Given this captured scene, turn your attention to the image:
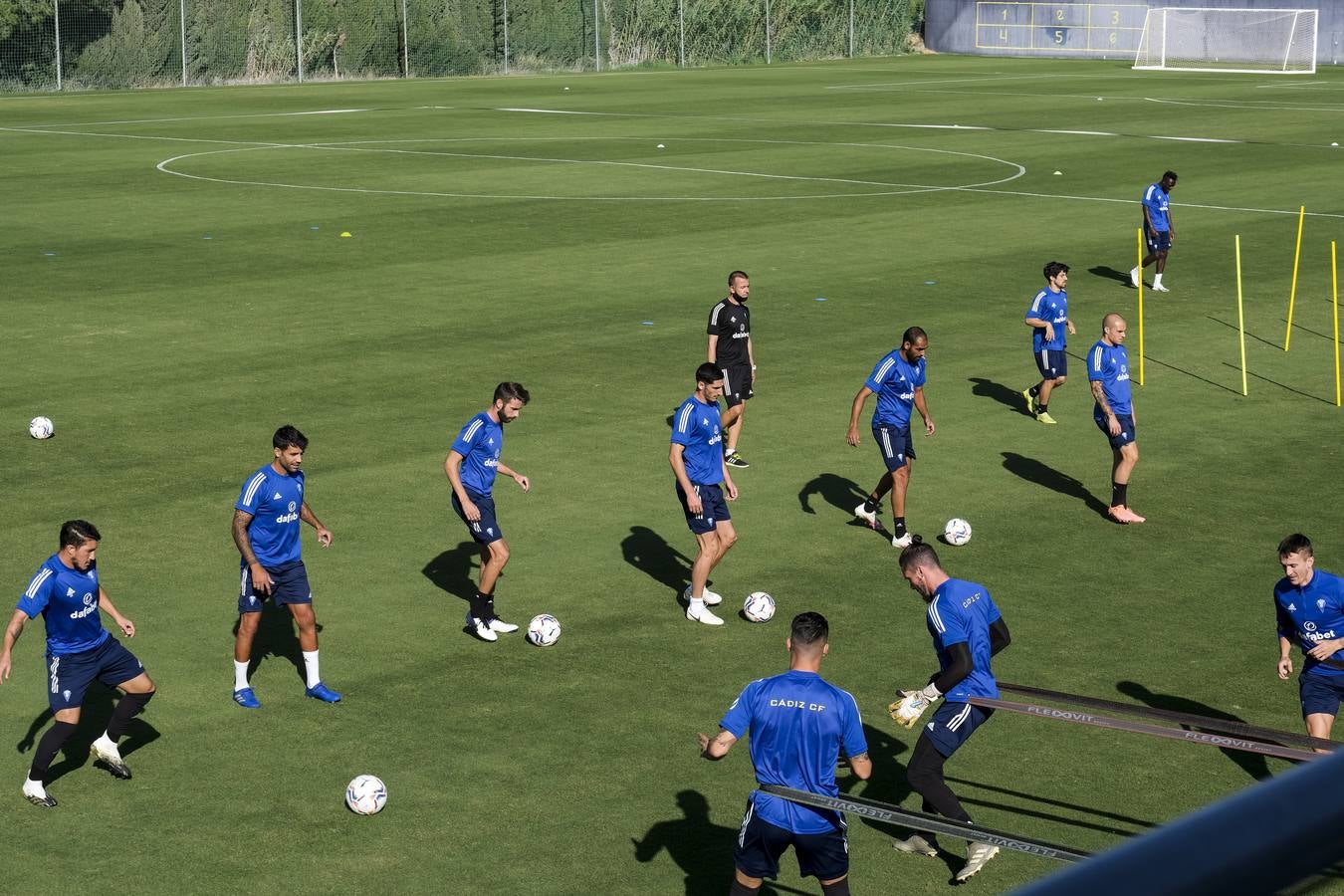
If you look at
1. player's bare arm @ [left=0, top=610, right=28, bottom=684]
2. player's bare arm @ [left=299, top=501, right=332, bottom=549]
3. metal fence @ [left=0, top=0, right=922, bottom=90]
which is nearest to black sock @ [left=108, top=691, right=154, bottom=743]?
player's bare arm @ [left=0, top=610, right=28, bottom=684]

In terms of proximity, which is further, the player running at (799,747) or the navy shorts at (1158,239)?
the navy shorts at (1158,239)

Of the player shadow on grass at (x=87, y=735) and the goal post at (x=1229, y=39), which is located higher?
the goal post at (x=1229, y=39)

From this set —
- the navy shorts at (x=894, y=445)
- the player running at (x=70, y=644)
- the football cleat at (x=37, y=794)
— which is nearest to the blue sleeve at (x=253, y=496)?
the player running at (x=70, y=644)

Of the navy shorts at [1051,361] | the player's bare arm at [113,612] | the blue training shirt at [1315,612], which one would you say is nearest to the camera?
the blue training shirt at [1315,612]

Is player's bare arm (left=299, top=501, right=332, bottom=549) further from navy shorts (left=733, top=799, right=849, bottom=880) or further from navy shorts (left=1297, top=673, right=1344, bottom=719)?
navy shorts (left=1297, top=673, right=1344, bottom=719)

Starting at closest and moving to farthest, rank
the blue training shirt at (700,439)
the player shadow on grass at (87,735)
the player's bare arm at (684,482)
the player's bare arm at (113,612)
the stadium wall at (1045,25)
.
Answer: the player's bare arm at (113,612) → the player shadow on grass at (87,735) → the player's bare arm at (684,482) → the blue training shirt at (700,439) → the stadium wall at (1045,25)

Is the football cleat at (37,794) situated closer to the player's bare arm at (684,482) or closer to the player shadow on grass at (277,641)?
the player shadow on grass at (277,641)

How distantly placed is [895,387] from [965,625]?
7.50 meters

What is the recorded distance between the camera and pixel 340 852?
1005 centimetres

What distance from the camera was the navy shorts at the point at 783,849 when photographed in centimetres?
822

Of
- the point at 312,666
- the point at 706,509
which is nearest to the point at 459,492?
the point at 312,666

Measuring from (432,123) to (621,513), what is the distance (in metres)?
40.8

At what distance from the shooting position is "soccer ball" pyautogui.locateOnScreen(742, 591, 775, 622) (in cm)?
1419

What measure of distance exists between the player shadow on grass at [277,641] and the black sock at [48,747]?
2.26 meters
